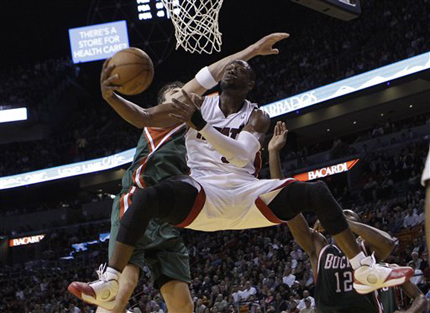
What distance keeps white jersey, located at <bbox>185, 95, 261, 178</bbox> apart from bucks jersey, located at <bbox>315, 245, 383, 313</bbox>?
1056mm

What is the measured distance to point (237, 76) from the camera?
171 inches

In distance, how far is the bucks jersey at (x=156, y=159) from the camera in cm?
476

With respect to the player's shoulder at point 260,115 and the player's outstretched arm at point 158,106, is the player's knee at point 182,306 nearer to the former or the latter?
the player's outstretched arm at point 158,106

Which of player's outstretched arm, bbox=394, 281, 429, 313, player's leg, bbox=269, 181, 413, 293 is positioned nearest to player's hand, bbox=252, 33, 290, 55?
player's leg, bbox=269, 181, 413, 293

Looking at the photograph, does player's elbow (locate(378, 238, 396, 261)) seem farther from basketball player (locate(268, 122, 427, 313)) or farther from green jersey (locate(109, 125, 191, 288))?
green jersey (locate(109, 125, 191, 288))

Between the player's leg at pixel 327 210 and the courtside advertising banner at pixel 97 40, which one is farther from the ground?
the courtside advertising banner at pixel 97 40

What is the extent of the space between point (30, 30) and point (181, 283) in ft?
86.4

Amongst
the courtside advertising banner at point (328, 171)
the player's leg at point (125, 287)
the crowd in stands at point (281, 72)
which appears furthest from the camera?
the crowd in stands at point (281, 72)

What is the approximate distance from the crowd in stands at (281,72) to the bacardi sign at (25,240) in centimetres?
287

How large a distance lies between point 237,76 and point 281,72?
20.1 metres

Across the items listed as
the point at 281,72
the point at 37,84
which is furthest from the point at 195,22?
the point at 37,84

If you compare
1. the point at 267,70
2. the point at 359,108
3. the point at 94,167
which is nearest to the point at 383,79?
the point at 359,108

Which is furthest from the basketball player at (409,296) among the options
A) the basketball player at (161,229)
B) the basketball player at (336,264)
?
the basketball player at (161,229)

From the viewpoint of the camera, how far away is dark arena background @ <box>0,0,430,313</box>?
14.7 m
